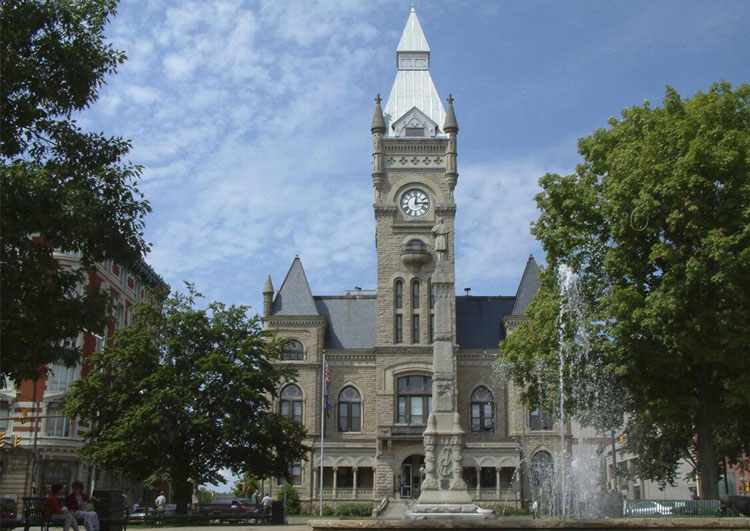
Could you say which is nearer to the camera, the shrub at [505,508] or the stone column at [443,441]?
the stone column at [443,441]

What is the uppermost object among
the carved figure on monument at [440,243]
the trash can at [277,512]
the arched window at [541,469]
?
the carved figure on monument at [440,243]

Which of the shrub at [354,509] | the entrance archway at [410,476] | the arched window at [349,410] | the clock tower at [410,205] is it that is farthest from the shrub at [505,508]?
the clock tower at [410,205]

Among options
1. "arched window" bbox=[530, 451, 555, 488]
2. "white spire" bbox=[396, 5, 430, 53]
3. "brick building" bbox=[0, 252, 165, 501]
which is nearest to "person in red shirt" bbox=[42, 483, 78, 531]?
"brick building" bbox=[0, 252, 165, 501]

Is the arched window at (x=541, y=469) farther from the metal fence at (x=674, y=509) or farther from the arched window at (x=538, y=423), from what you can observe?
the metal fence at (x=674, y=509)

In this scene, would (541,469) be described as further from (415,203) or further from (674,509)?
(674,509)

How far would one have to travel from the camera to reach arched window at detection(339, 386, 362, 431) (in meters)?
59.5

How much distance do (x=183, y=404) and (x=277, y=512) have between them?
20.6 ft

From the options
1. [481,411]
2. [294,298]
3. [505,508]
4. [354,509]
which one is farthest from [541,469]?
[294,298]

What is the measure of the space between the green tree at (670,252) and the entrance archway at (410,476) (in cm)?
2934

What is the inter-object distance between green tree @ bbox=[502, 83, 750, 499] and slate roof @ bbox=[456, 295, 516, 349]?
100 feet

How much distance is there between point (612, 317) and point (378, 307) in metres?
33.4

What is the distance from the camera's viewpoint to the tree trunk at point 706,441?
26.5 m

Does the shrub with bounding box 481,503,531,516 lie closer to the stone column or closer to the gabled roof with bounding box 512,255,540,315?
the gabled roof with bounding box 512,255,540,315

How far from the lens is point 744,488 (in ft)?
164
